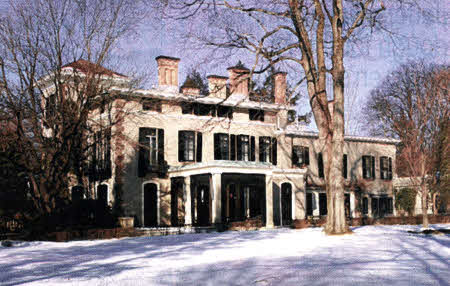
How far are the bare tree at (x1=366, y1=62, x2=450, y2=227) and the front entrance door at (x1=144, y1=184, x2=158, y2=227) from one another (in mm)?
12823

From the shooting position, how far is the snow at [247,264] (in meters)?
9.78

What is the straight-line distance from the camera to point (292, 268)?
35.6ft

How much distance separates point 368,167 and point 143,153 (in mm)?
17882

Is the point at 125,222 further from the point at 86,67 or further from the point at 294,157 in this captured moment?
the point at 294,157

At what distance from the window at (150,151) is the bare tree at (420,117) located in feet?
40.7

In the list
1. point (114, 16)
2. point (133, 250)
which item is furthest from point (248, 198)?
point (133, 250)

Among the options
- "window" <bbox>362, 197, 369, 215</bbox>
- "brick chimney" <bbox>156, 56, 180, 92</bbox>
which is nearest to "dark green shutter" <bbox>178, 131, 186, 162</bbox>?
"brick chimney" <bbox>156, 56, 180, 92</bbox>

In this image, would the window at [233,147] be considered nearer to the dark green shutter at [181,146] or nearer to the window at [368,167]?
the dark green shutter at [181,146]

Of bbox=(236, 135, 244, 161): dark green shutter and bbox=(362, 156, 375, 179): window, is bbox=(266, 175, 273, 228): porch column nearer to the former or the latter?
bbox=(236, 135, 244, 161): dark green shutter

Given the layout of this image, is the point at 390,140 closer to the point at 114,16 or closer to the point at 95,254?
the point at 114,16

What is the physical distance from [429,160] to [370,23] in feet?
32.8

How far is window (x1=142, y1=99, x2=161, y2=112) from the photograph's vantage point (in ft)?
99.0

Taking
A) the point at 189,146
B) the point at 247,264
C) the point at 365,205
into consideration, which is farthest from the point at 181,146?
the point at 247,264

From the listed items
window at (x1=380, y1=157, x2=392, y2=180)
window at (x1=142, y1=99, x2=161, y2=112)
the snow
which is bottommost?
the snow
